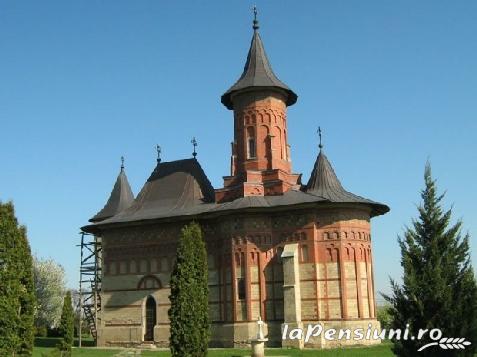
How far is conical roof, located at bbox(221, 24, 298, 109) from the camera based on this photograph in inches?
1190

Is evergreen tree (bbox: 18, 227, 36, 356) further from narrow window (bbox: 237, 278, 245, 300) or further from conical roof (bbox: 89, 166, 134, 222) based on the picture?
conical roof (bbox: 89, 166, 134, 222)

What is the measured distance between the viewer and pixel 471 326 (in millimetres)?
12273

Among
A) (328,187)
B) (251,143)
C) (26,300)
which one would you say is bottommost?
(26,300)

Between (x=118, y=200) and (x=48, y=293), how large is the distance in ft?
49.1

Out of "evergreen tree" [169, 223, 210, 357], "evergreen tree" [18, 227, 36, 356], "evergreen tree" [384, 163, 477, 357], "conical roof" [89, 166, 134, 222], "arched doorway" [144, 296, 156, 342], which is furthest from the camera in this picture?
"conical roof" [89, 166, 134, 222]

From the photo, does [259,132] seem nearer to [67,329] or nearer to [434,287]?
[67,329]

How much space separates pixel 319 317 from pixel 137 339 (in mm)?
9655

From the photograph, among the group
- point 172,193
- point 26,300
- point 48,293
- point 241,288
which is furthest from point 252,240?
point 48,293

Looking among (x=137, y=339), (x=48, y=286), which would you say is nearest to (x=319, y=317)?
(x=137, y=339)

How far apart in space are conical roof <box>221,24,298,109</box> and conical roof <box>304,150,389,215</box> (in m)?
4.09

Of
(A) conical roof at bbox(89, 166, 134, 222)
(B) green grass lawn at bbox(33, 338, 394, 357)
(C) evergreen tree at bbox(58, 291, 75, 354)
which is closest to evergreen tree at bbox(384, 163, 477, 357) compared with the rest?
(B) green grass lawn at bbox(33, 338, 394, 357)

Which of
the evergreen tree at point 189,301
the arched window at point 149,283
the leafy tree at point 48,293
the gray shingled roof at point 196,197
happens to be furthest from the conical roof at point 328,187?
the leafy tree at point 48,293

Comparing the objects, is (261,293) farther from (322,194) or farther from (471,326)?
(471,326)

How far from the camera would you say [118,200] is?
34688mm
